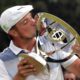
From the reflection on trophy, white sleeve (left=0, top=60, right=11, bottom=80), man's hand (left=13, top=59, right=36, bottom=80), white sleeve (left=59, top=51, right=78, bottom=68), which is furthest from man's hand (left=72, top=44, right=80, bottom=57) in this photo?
white sleeve (left=0, top=60, right=11, bottom=80)

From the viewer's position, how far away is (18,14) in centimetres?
633

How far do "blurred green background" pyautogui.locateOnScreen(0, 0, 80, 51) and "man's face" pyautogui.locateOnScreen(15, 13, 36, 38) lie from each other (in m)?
3.40

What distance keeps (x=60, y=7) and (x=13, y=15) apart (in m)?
4.03

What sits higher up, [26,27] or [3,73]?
[26,27]

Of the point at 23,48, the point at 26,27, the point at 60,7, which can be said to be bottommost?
the point at 60,7

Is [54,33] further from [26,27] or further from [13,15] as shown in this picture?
[13,15]

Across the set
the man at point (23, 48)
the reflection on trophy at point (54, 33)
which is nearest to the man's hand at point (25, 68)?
the man at point (23, 48)

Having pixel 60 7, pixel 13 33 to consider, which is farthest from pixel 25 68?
pixel 60 7

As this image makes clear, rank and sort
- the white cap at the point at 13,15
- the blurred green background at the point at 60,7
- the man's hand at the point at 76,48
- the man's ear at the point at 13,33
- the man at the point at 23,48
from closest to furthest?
the man's hand at the point at 76,48, the man at the point at 23,48, the white cap at the point at 13,15, the man's ear at the point at 13,33, the blurred green background at the point at 60,7

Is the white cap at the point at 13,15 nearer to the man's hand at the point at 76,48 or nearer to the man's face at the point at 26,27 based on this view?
the man's face at the point at 26,27

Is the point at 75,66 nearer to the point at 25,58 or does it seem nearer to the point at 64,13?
the point at 25,58

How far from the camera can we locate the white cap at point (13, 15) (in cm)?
632

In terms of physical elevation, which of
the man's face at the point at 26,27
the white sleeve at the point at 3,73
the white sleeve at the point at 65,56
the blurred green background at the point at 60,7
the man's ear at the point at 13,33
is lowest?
the blurred green background at the point at 60,7

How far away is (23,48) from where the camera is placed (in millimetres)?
6414
